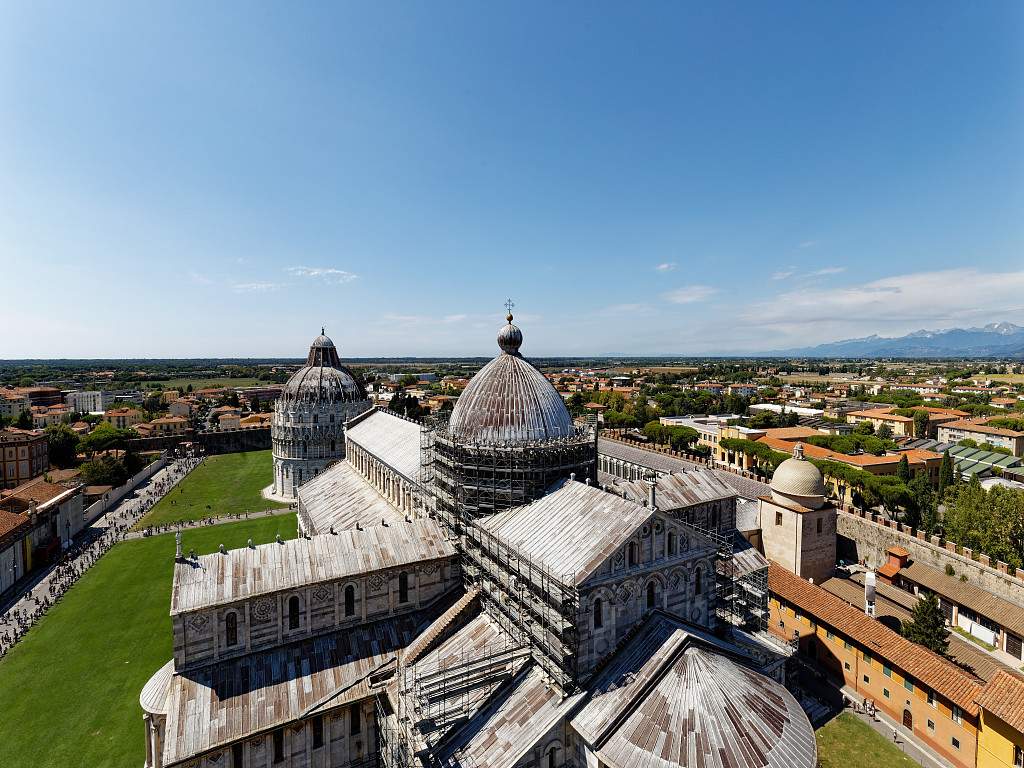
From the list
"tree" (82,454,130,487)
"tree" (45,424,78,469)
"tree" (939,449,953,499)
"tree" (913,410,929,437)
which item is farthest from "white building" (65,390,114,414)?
"tree" (913,410,929,437)

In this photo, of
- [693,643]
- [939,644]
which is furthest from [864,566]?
[693,643]

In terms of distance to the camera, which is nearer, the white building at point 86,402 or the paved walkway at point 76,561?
the paved walkway at point 76,561

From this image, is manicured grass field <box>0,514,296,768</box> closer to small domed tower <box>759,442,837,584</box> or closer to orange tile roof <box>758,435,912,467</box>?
small domed tower <box>759,442,837,584</box>

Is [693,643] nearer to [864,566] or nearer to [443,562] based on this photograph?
[443,562]

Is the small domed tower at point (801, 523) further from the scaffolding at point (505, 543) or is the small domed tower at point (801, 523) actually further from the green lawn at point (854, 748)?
the scaffolding at point (505, 543)

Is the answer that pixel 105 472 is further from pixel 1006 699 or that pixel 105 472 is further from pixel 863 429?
pixel 863 429

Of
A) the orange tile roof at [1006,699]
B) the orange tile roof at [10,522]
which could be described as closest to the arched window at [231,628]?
the orange tile roof at [1006,699]
